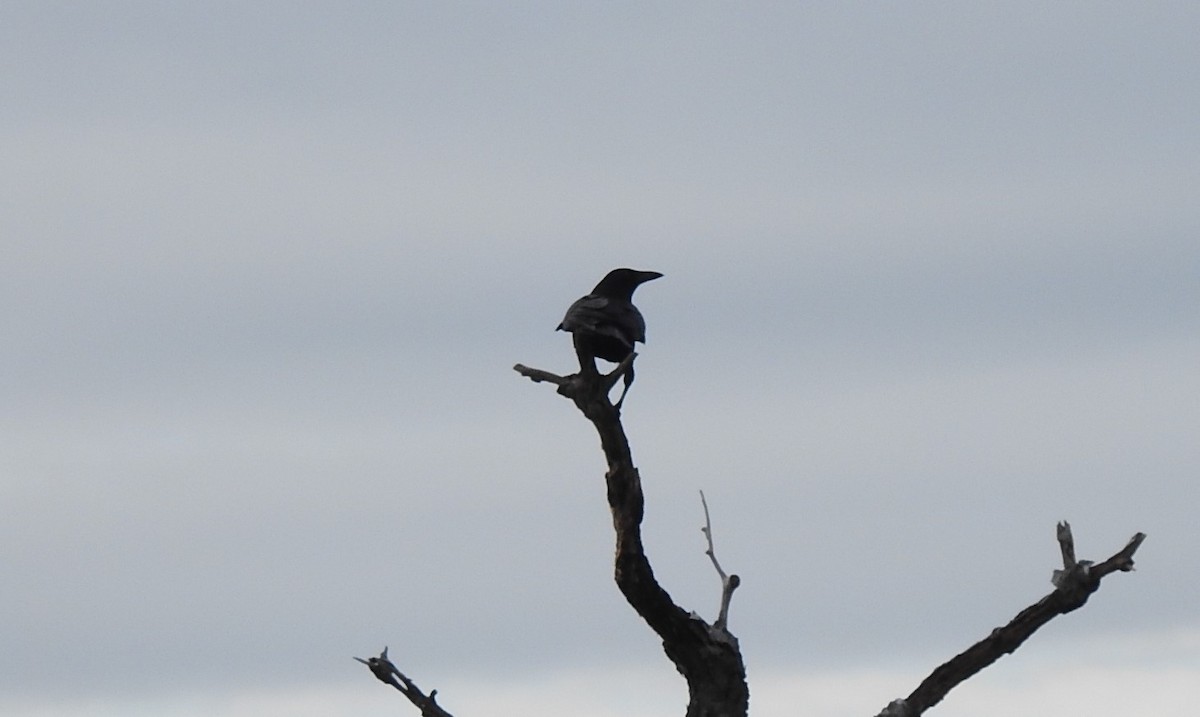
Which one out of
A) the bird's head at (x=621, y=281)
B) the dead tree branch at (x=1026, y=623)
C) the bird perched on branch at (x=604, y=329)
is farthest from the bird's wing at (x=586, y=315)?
the dead tree branch at (x=1026, y=623)

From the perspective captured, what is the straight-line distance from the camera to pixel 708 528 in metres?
16.9

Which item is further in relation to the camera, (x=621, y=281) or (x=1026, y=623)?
(x=621, y=281)

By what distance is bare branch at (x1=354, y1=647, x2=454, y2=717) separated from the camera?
16719 mm

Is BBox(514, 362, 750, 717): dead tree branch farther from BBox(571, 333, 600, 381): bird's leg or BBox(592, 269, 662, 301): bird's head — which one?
BBox(592, 269, 662, 301): bird's head

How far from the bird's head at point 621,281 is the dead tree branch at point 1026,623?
15.1 feet

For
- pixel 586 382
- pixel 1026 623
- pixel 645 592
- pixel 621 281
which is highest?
pixel 621 281

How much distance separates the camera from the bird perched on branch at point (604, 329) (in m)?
15.4

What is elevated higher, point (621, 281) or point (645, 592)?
point (621, 281)

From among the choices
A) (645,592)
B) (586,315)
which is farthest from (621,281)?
(645,592)

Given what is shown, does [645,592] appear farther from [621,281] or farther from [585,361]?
[621,281]

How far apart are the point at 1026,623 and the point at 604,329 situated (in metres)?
4.83

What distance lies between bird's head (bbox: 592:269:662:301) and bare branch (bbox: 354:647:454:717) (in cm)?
429

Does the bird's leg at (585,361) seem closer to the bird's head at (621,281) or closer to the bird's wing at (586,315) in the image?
the bird's wing at (586,315)

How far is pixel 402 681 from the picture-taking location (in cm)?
1680
